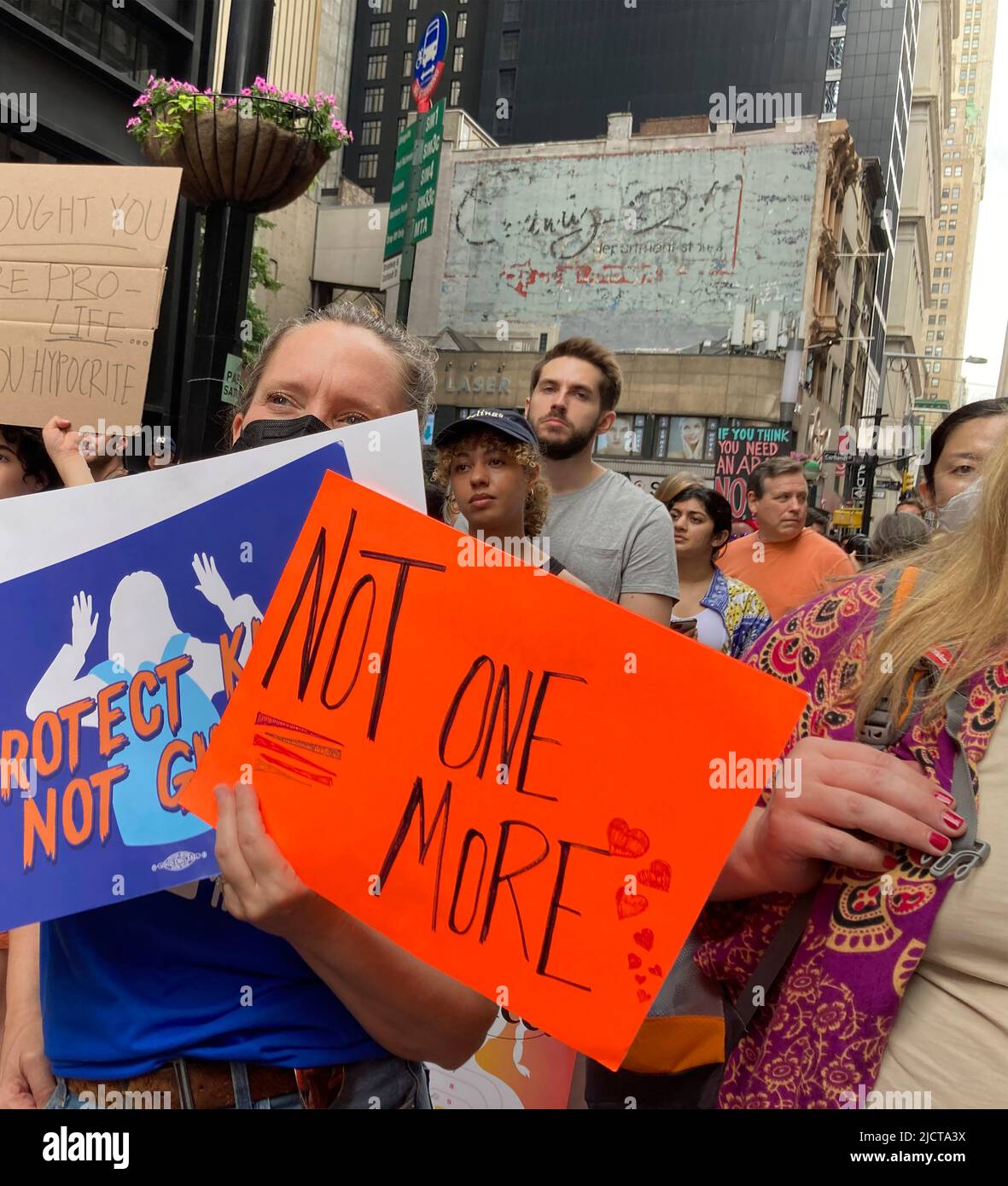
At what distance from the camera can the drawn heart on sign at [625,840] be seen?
105 centimetres

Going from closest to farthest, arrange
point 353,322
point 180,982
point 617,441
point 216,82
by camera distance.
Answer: point 180,982 < point 353,322 < point 216,82 < point 617,441

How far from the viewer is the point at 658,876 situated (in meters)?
1.04

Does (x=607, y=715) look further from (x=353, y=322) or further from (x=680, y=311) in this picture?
(x=680, y=311)

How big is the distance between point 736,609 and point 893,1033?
3.86m

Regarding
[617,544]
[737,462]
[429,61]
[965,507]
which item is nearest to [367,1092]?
[965,507]

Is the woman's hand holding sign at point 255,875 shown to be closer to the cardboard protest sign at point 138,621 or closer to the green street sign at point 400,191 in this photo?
the cardboard protest sign at point 138,621

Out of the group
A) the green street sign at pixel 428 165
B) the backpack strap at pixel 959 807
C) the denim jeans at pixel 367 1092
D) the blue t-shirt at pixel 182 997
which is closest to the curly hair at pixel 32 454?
the blue t-shirt at pixel 182 997

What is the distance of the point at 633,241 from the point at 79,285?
34.6 m

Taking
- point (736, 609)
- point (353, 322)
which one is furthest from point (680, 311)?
point (353, 322)

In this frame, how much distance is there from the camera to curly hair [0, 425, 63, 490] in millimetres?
2252

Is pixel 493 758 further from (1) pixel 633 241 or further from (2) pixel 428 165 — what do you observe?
(1) pixel 633 241

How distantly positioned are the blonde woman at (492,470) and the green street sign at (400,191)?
9.64 meters

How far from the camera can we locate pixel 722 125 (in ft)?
112

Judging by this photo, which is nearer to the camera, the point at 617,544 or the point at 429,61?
the point at 617,544
